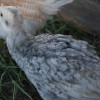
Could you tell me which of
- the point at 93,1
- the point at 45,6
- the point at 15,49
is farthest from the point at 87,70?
the point at 93,1

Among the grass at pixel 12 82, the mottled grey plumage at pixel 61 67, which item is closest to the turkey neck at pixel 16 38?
the mottled grey plumage at pixel 61 67

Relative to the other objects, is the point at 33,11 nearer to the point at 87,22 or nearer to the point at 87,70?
the point at 87,22

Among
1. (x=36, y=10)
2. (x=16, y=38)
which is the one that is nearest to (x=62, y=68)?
(x=16, y=38)

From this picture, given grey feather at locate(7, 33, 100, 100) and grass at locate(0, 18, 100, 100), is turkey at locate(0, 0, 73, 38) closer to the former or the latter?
grass at locate(0, 18, 100, 100)

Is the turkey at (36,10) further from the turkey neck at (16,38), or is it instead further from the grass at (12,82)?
the turkey neck at (16,38)

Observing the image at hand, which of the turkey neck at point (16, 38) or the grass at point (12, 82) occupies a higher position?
the turkey neck at point (16, 38)

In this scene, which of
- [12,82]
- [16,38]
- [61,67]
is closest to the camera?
[61,67]

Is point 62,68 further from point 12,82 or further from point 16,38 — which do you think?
point 12,82

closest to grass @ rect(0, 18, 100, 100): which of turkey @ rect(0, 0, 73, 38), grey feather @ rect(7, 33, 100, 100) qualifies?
turkey @ rect(0, 0, 73, 38)
